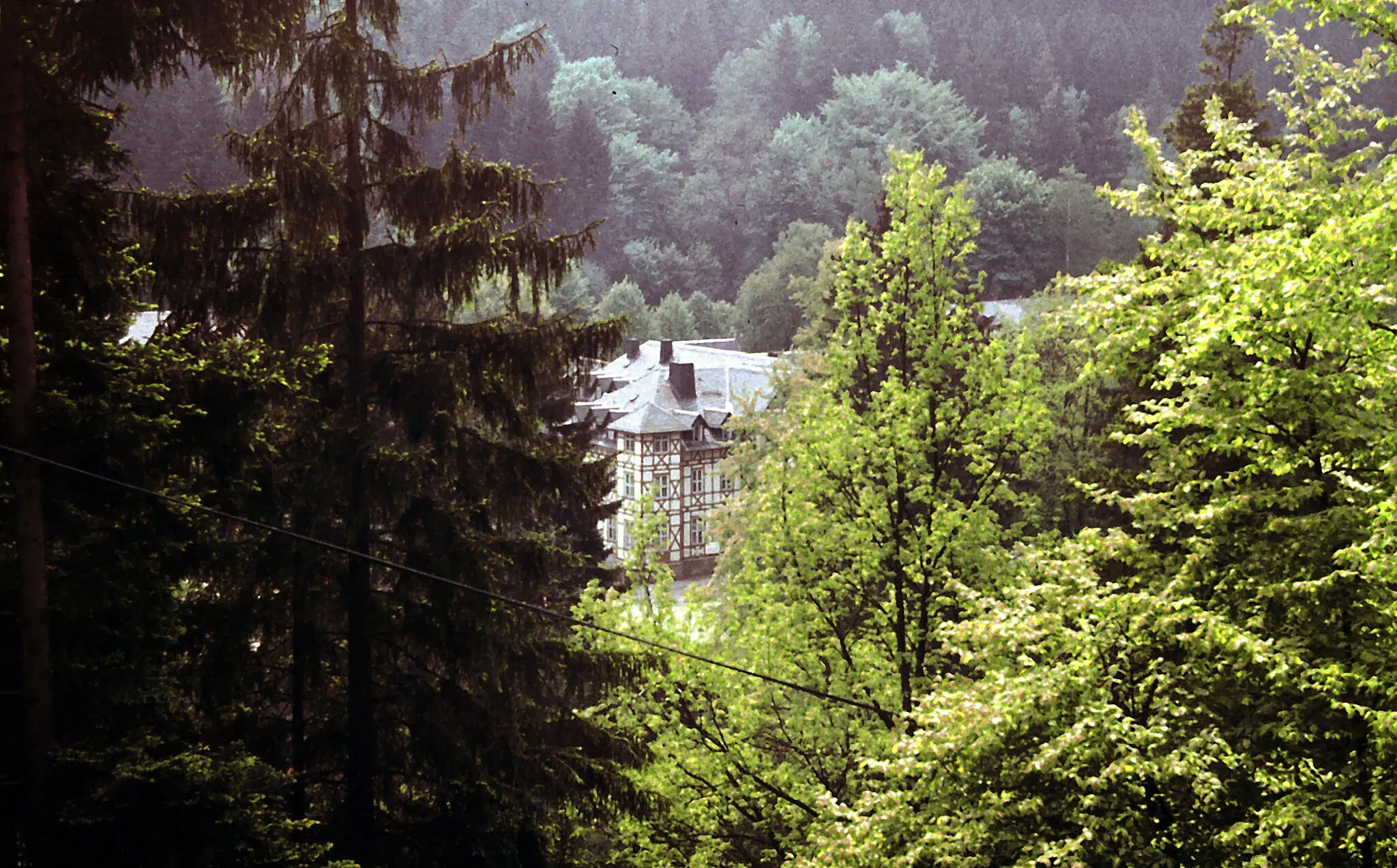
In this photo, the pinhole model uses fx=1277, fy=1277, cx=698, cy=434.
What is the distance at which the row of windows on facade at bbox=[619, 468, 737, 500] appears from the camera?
40656 millimetres

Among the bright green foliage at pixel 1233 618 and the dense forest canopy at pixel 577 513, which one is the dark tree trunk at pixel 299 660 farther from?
the bright green foliage at pixel 1233 618

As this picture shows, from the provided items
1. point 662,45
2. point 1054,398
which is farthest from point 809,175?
point 1054,398

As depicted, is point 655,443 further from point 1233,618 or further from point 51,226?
point 51,226

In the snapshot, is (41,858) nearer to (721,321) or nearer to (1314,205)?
(1314,205)

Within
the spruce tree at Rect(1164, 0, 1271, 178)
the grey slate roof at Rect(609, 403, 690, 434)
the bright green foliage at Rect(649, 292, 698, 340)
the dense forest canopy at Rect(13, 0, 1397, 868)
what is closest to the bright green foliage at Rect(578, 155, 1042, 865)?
the dense forest canopy at Rect(13, 0, 1397, 868)

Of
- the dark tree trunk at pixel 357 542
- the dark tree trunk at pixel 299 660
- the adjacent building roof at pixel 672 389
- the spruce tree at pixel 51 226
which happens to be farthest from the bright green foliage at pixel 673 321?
the spruce tree at pixel 51 226

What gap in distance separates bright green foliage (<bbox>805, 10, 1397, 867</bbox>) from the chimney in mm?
32649

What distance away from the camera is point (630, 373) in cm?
4556

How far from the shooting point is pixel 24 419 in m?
6.88

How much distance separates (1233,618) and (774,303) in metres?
50.3

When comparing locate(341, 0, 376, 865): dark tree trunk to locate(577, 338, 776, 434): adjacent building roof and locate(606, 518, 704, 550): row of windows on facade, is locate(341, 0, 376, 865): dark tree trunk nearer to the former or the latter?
locate(577, 338, 776, 434): adjacent building roof

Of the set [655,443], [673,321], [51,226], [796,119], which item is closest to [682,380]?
[655,443]

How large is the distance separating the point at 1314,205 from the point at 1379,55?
4.76ft

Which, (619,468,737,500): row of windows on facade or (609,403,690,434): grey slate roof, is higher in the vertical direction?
(609,403,690,434): grey slate roof
